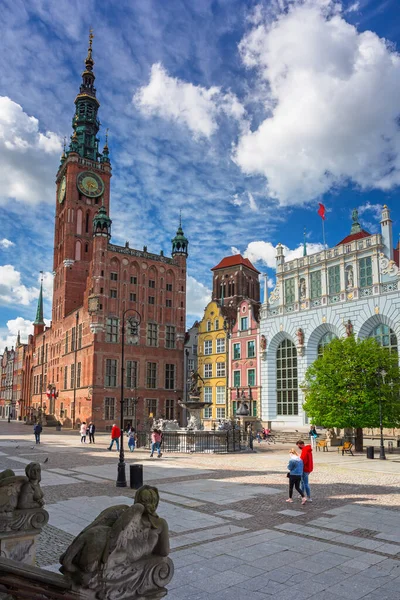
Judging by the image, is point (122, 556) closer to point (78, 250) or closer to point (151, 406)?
point (151, 406)

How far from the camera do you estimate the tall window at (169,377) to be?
61828 millimetres

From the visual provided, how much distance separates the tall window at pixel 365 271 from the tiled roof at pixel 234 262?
42.1m

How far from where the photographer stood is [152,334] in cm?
6150

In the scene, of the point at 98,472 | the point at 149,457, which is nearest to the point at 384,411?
the point at 149,457

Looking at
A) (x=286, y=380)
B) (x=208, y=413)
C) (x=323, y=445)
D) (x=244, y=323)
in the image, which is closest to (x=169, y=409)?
(x=208, y=413)

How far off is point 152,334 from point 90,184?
2516 cm

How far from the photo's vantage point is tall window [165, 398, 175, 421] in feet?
200

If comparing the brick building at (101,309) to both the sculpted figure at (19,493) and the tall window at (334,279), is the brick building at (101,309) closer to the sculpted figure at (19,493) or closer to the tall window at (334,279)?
the tall window at (334,279)

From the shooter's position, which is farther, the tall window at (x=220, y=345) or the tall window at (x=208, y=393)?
the tall window at (x=208, y=393)

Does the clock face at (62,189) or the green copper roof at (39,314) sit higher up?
the clock face at (62,189)

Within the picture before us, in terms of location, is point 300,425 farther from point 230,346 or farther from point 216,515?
point 216,515

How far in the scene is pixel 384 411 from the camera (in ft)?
95.7

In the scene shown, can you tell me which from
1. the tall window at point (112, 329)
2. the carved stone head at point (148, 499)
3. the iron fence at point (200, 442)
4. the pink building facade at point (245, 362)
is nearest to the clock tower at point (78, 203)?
the tall window at point (112, 329)

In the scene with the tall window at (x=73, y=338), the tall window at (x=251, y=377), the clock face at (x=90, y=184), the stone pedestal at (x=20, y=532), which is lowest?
the stone pedestal at (x=20, y=532)
